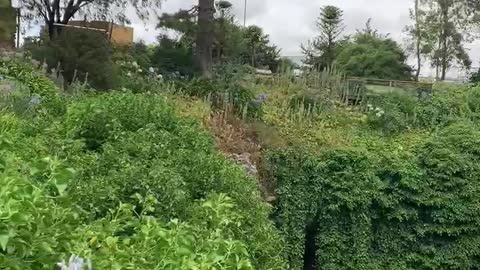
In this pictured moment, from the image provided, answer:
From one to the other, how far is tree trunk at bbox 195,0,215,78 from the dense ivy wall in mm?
6661

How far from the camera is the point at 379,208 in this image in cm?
703

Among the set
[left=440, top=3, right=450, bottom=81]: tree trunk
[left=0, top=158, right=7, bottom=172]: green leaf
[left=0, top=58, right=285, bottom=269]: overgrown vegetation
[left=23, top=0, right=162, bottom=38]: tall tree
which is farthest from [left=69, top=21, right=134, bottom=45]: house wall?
[left=440, top=3, right=450, bottom=81]: tree trunk

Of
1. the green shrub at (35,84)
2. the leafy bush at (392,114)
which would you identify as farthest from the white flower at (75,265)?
the leafy bush at (392,114)

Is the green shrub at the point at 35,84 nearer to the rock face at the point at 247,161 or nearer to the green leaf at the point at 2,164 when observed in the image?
the rock face at the point at 247,161

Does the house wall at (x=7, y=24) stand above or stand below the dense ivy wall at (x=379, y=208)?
above

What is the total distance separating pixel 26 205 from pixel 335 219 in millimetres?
5589

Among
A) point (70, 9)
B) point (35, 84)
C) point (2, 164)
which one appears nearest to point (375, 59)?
point (70, 9)

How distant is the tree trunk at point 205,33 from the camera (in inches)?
531

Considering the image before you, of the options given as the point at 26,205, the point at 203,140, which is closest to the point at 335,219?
the point at 203,140

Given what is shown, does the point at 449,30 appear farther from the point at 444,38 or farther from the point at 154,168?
the point at 154,168

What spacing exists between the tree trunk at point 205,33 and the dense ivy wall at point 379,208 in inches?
262

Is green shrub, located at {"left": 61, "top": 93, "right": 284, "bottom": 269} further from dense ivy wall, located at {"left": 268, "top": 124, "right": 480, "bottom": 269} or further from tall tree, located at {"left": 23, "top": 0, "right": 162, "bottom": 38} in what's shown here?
A: tall tree, located at {"left": 23, "top": 0, "right": 162, "bottom": 38}

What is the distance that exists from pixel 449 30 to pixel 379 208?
25.4 meters

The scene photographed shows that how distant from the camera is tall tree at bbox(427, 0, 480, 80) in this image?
1174 inches
